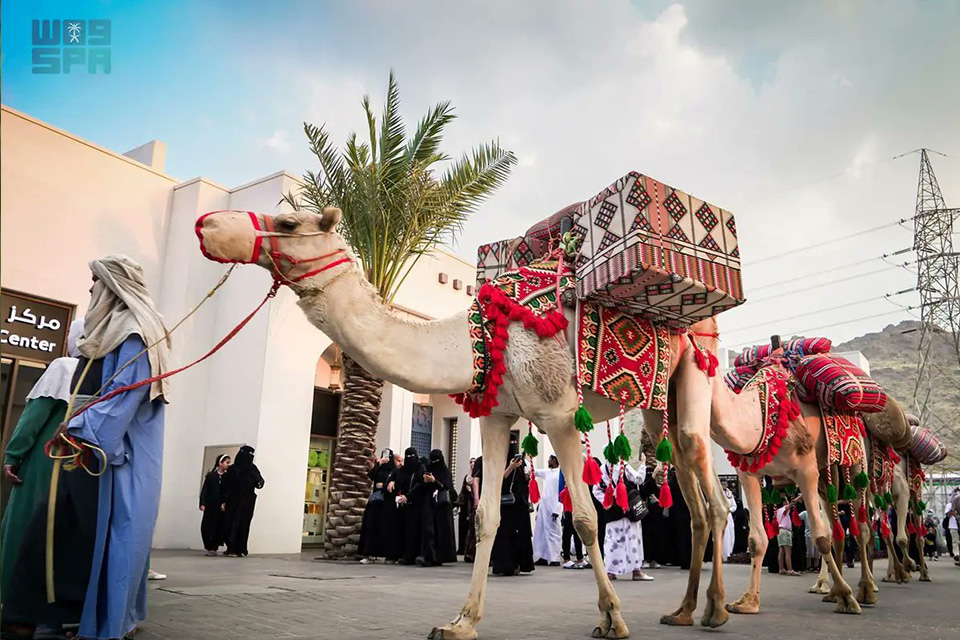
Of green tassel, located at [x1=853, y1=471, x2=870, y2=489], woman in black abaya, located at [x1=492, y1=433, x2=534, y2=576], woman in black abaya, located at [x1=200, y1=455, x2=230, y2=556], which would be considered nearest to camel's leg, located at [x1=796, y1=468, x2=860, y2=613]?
green tassel, located at [x1=853, y1=471, x2=870, y2=489]

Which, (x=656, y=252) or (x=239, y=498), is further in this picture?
(x=239, y=498)

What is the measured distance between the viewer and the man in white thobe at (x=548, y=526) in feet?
47.0

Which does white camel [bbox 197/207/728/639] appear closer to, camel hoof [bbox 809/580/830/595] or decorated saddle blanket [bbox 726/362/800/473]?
decorated saddle blanket [bbox 726/362/800/473]

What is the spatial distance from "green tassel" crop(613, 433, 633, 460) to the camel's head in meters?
2.06

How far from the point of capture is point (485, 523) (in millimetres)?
4477

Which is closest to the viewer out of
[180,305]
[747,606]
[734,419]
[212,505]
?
[734,419]

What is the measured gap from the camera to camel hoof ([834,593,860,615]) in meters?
6.18

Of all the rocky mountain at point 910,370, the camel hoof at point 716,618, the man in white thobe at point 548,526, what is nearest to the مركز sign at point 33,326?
the man in white thobe at point 548,526

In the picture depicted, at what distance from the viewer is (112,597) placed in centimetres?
374

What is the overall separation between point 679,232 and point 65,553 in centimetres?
407

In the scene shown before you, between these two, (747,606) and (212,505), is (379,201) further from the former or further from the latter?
(747,606)

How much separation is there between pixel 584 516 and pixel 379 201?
9754 mm

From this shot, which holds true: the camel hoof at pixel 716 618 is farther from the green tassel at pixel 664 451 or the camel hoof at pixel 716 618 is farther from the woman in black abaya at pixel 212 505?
the woman in black abaya at pixel 212 505

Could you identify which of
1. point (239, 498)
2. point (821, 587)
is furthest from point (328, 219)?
point (239, 498)
